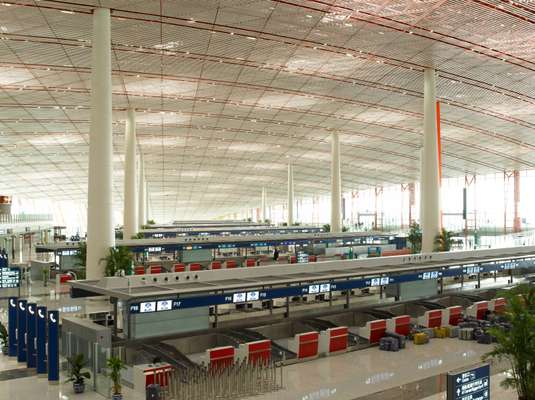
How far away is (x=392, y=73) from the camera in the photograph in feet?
119

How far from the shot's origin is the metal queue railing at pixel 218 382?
13.3 meters

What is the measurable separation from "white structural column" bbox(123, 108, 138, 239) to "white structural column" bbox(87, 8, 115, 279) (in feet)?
64.7

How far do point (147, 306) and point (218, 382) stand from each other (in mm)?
3469

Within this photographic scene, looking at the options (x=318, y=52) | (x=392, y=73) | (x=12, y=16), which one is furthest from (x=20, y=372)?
(x=392, y=73)

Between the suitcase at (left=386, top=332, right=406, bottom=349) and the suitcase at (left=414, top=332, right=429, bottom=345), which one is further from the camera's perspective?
the suitcase at (left=414, top=332, right=429, bottom=345)

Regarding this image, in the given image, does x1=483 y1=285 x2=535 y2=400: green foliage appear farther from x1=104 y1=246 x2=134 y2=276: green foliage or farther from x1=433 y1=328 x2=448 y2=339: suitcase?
x1=104 y1=246 x2=134 y2=276: green foliage

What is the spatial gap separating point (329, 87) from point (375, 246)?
13900mm

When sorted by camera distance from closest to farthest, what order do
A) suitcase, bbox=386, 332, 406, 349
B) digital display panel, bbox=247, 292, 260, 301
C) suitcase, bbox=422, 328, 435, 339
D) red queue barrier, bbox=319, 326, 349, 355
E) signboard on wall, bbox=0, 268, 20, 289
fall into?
red queue barrier, bbox=319, 326, 349, 355 → digital display panel, bbox=247, 292, 260, 301 → suitcase, bbox=386, 332, 406, 349 → suitcase, bbox=422, 328, 435, 339 → signboard on wall, bbox=0, 268, 20, 289

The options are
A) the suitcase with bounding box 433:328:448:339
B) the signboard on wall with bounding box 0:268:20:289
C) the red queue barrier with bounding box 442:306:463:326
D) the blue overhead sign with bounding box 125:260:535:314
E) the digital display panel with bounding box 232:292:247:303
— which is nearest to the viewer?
the blue overhead sign with bounding box 125:260:535:314

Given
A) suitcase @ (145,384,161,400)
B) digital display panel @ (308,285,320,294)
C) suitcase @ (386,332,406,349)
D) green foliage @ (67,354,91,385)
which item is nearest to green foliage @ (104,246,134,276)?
digital display panel @ (308,285,320,294)

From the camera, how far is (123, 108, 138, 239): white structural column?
1714 inches

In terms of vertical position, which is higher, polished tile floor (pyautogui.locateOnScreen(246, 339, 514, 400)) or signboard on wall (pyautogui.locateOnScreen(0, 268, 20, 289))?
signboard on wall (pyautogui.locateOnScreen(0, 268, 20, 289))

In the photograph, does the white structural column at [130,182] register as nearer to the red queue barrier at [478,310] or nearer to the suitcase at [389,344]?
the red queue barrier at [478,310]

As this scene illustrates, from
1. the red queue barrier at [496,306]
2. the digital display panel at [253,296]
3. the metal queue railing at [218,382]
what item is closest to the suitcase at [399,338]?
the digital display panel at [253,296]
